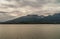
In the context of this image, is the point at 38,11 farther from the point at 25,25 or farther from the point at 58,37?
the point at 58,37

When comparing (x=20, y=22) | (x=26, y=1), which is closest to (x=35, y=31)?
(x=20, y=22)

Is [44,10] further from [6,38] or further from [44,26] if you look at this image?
[6,38]

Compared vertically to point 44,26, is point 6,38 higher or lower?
lower

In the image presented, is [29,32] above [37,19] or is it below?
below

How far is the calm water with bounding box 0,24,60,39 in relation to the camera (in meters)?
1.67

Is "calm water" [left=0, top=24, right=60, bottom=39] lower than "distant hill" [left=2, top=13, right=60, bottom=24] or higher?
lower

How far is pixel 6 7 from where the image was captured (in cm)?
165

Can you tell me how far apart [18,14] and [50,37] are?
64 cm

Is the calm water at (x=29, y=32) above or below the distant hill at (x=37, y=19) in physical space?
below

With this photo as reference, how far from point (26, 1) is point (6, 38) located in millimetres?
681

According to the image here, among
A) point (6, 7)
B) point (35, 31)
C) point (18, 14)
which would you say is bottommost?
point (35, 31)

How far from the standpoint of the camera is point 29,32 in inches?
65.8

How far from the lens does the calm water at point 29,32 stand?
1666 mm

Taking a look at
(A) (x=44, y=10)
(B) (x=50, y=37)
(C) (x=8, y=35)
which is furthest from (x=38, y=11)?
(C) (x=8, y=35)
